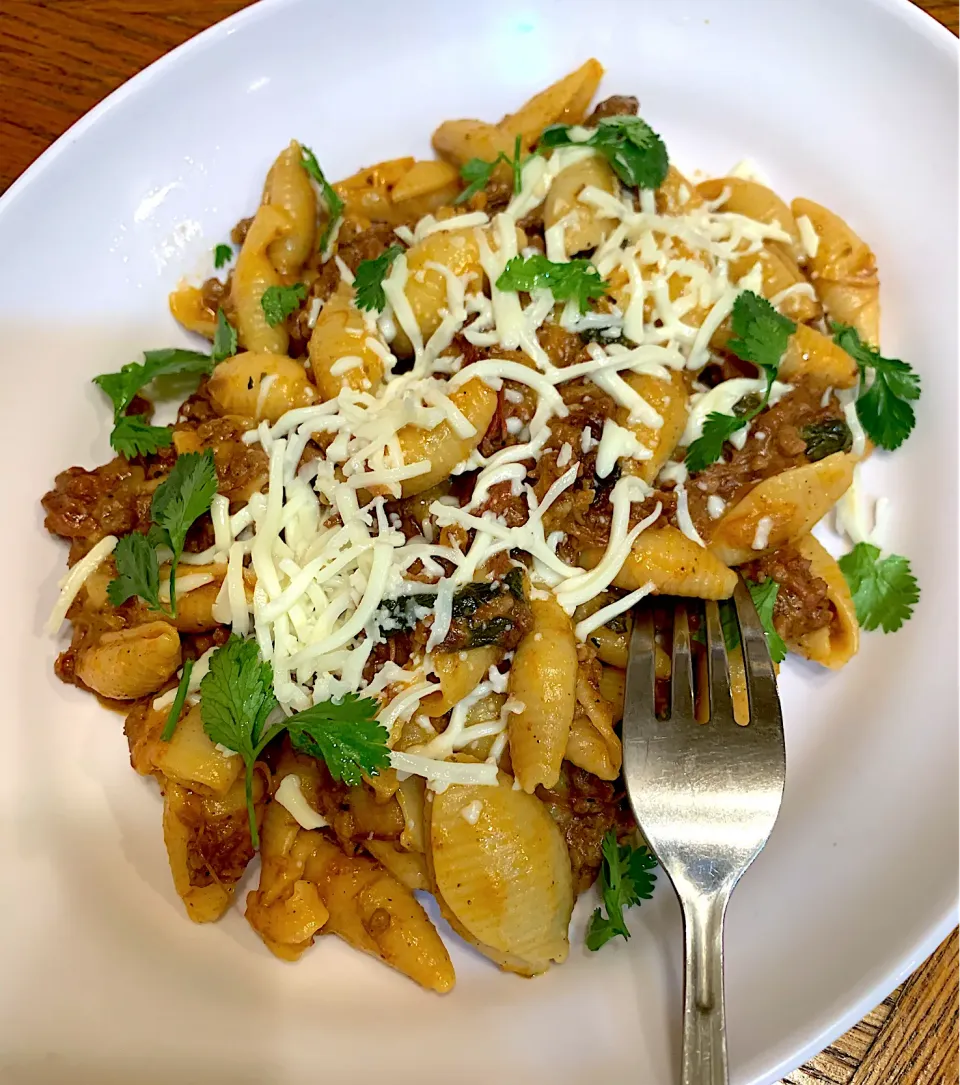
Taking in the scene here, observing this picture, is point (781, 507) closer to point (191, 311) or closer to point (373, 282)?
point (373, 282)

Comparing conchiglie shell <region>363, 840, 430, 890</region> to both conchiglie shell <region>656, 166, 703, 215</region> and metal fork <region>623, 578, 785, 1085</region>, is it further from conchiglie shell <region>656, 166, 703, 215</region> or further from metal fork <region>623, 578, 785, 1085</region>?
conchiglie shell <region>656, 166, 703, 215</region>

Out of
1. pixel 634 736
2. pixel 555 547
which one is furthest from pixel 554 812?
pixel 555 547

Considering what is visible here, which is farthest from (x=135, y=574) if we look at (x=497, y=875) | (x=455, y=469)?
(x=497, y=875)

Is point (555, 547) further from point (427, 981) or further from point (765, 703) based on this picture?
point (427, 981)

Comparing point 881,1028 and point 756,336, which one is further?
point 756,336

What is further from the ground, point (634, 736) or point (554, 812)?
point (634, 736)
